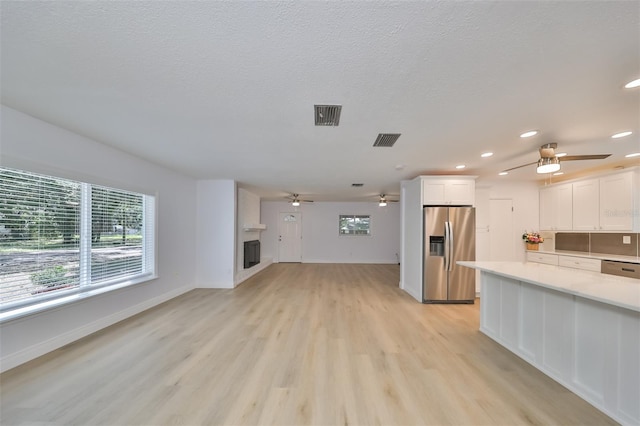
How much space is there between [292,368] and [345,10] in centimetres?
287

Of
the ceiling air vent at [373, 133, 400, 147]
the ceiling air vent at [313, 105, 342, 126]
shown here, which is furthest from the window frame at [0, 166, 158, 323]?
the ceiling air vent at [373, 133, 400, 147]

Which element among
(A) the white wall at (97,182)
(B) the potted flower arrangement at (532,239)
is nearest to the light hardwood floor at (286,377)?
(A) the white wall at (97,182)

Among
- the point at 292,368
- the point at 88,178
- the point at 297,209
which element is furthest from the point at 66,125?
the point at 297,209

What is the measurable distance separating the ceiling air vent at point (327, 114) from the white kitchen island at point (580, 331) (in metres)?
2.40

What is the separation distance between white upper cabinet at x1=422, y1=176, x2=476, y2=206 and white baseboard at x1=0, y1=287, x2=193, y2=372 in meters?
5.35

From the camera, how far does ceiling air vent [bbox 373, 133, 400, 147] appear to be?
2.88 meters

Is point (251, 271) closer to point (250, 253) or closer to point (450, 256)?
point (250, 253)

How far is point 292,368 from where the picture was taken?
8.25ft

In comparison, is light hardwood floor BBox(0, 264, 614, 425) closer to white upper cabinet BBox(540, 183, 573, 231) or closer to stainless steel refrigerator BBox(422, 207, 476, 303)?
stainless steel refrigerator BBox(422, 207, 476, 303)

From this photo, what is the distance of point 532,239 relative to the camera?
17.4ft

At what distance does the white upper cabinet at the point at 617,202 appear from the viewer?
3955 millimetres

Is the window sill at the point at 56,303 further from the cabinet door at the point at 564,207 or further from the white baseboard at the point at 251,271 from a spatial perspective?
the cabinet door at the point at 564,207

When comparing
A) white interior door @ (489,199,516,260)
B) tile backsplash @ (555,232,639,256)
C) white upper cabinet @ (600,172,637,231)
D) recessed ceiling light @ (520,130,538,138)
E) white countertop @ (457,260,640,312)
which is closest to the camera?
white countertop @ (457,260,640,312)

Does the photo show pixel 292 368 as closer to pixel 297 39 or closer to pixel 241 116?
pixel 241 116
